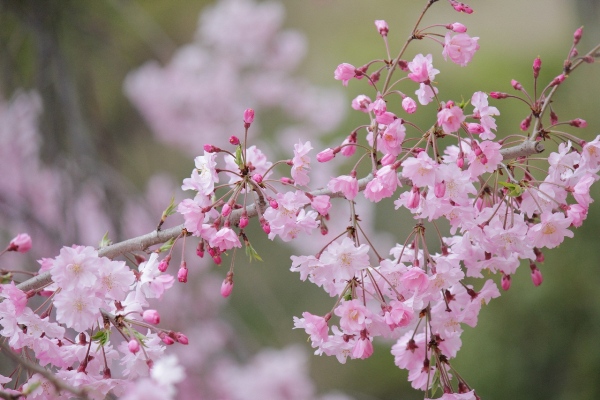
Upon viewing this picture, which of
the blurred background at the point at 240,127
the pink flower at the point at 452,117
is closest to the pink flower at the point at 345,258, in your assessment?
the pink flower at the point at 452,117

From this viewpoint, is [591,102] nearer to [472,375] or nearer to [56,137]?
[472,375]

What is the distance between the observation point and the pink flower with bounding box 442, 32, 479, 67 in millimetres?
713

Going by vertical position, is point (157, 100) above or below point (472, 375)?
above

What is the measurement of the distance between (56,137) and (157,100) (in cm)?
112

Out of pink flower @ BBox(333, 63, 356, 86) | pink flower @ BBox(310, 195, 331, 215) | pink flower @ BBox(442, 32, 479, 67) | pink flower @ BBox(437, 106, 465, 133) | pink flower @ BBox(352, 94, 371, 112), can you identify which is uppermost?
pink flower @ BBox(333, 63, 356, 86)

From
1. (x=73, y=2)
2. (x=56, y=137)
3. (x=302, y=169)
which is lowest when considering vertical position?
(x=302, y=169)

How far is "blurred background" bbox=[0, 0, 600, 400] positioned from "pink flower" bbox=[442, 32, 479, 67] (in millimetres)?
833

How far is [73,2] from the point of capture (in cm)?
171

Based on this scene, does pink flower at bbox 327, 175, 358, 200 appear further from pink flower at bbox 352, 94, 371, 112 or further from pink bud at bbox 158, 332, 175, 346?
pink bud at bbox 158, 332, 175, 346

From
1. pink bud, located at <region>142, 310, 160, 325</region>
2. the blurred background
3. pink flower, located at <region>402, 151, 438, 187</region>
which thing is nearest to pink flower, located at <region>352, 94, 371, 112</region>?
pink flower, located at <region>402, 151, 438, 187</region>

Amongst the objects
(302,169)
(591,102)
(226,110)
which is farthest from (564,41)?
(302,169)

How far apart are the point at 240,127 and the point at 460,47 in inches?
72.5

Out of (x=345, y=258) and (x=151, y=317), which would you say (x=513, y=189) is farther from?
(x=151, y=317)

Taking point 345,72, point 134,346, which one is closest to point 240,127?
point 345,72
